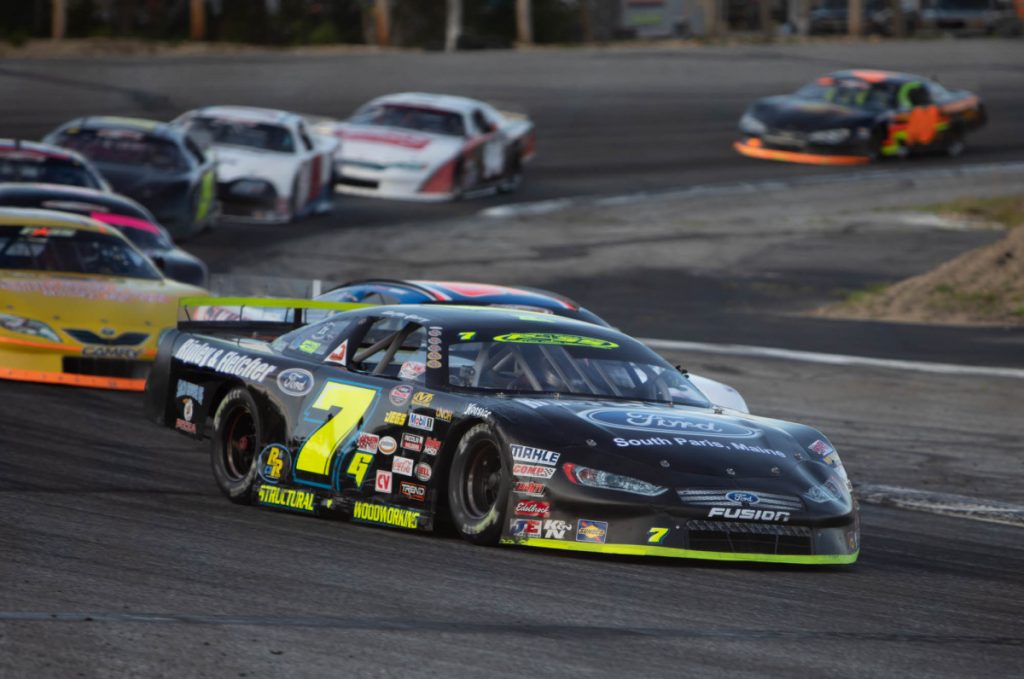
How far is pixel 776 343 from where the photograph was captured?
622 inches

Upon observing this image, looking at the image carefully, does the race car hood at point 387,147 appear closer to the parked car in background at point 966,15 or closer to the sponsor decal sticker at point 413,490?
the sponsor decal sticker at point 413,490

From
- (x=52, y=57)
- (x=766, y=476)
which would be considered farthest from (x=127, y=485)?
(x=52, y=57)

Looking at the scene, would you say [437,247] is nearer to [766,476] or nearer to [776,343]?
[776,343]

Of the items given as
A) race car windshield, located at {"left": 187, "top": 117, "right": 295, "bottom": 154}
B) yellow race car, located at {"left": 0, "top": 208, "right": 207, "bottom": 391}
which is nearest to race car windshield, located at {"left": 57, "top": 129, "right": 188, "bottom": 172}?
race car windshield, located at {"left": 187, "top": 117, "right": 295, "bottom": 154}

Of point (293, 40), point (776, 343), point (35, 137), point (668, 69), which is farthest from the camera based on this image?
point (293, 40)

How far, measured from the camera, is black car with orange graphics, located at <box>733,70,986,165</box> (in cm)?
3014

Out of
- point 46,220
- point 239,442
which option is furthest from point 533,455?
point 46,220

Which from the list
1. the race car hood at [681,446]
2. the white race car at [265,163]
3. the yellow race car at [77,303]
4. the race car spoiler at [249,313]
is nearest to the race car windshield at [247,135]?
the white race car at [265,163]

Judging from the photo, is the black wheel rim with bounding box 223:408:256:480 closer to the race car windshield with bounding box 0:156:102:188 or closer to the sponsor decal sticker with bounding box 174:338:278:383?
the sponsor decal sticker with bounding box 174:338:278:383

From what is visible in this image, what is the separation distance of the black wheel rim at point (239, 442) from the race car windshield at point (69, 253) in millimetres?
4766

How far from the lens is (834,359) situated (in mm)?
14945

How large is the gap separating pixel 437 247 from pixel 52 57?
1421cm

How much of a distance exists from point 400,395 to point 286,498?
0.82 m

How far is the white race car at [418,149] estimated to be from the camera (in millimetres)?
25266
